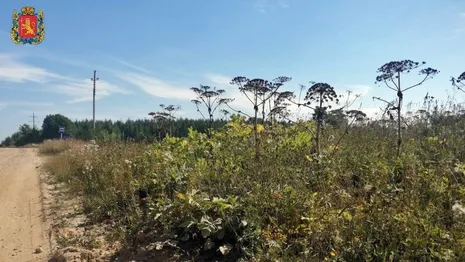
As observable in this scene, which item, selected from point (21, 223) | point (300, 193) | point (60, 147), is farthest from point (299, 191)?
point (60, 147)

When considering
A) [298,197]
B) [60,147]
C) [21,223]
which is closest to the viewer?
[298,197]

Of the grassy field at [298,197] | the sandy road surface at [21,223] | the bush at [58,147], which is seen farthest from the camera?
the bush at [58,147]

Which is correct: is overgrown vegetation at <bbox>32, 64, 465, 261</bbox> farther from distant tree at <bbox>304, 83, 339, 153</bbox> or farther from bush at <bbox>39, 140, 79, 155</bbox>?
Result: bush at <bbox>39, 140, 79, 155</bbox>

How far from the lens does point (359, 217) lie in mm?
3803

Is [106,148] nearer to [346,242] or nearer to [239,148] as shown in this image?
[239,148]

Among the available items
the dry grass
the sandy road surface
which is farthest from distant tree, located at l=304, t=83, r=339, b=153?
the dry grass

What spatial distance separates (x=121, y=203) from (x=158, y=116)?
399cm

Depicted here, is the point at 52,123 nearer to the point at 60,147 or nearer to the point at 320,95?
the point at 60,147

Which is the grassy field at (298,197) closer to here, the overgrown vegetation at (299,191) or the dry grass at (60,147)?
the overgrown vegetation at (299,191)

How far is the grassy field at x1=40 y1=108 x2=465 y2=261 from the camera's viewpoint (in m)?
3.57

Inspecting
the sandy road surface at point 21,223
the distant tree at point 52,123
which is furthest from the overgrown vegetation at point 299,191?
the distant tree at point 52,123

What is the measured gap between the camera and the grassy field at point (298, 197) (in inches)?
141

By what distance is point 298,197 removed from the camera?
427cm

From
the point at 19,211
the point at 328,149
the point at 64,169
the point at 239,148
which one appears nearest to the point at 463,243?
the point at 328,149
